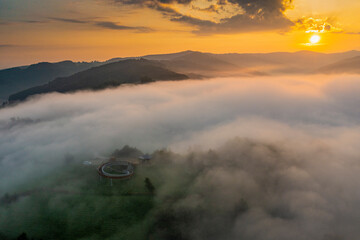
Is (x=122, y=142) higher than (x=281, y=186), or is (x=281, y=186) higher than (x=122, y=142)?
(x=122, y=142)

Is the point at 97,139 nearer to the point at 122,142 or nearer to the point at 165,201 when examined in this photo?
the point at 122,142

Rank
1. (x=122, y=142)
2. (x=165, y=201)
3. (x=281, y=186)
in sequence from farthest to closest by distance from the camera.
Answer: (x=122, y=142)
(x=281, y=186)
(x=165, y=201)

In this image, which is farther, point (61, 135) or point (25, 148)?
point (61, 135)

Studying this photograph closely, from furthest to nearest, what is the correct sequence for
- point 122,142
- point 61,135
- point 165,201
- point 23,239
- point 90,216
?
1. point 61,135
2. point 122,142
3. point 165,201
4. point 90,216
5. point 23,239

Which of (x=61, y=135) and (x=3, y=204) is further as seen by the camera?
(x=61, y=135)

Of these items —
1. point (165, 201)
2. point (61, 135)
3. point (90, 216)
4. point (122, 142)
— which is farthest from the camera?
point (61, 135)

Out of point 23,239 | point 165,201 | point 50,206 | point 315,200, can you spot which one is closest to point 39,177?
point 50,206

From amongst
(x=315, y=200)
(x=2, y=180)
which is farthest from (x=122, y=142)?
(x=315, y=200)

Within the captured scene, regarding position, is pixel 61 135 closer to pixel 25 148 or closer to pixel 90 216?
pixel 25 148

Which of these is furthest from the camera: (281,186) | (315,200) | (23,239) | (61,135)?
(61,135)
